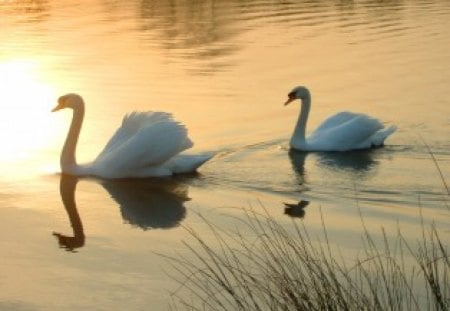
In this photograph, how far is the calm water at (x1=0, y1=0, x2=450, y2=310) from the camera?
8344 mm

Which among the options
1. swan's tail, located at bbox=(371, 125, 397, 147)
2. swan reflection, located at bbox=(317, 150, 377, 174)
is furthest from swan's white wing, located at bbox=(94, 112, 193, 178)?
swan's tail, located at bbox=(371, 125, 397, 147)

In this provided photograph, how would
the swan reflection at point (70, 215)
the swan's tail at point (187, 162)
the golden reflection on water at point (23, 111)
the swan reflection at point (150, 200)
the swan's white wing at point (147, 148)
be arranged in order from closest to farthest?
1. the swan reflection at point (70, 215)
2. the swan reflection at point (150, 200)
3. the swan's white wing at point (147, 148)
4. the swan's tail at point (187, 162)
5. the golden reflection on water at point (23, 111)

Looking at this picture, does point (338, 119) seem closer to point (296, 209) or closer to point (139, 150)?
point (139, 150)

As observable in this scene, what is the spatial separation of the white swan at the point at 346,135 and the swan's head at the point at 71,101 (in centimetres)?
232

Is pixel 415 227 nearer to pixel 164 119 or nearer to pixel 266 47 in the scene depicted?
pixel 164 119

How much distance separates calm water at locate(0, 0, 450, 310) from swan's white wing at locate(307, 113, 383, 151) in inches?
7.2

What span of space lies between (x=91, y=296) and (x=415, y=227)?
2718 millimetres

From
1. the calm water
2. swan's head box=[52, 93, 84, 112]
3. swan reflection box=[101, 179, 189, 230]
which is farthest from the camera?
swan's head box=[52, 93, 84, 112]

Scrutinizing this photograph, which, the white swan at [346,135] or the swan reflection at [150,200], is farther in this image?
the white swan at [346,135]

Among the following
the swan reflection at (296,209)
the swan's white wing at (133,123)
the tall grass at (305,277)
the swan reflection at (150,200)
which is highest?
the tall grass at (305,277)

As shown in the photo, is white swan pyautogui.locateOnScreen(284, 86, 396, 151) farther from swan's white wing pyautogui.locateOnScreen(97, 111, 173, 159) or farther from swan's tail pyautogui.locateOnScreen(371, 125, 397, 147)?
swan's white wing pyautogui.locateOnScreen(97, 111, 173, 159)

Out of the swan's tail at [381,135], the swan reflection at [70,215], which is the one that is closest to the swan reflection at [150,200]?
the swan reflection at [70,215]

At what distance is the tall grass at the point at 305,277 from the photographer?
523cm

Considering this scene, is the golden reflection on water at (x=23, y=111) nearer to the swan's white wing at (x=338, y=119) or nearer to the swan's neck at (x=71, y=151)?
the swan's neck at (x=71, y=151)
